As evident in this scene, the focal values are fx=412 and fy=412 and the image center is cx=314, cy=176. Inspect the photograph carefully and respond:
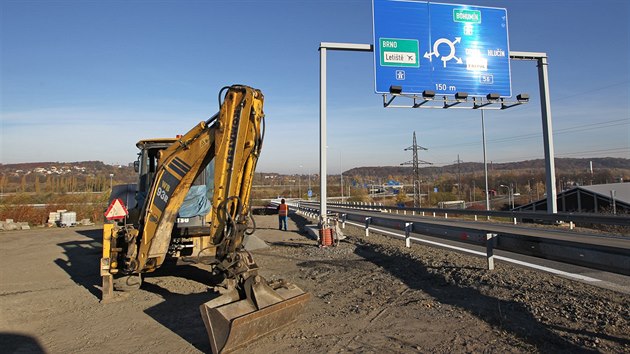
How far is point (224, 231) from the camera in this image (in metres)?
5.24

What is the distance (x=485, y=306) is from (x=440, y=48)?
1259 centimetres

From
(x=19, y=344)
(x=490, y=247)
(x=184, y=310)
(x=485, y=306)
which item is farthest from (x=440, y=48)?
(x=19, y=344)

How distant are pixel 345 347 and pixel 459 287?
9.31ft


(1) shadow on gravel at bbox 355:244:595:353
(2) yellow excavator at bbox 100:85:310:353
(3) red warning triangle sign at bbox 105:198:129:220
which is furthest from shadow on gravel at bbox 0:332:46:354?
(1) shadow on gravel at bbox 355:244:595:353

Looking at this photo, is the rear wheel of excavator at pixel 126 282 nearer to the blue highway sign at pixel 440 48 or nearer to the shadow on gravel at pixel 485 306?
the shadow on gravel at pixel 485 306

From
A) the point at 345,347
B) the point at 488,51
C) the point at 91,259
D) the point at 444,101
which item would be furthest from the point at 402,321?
the point at 488,51

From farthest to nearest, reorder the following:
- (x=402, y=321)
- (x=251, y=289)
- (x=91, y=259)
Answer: (x=91, y=259) → (x=402, y=321) → (x=251, y=289)

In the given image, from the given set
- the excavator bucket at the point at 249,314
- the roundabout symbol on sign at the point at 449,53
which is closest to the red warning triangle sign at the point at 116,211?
the excavator bucket at the point at 249,314

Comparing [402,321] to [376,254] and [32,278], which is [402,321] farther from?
[32,278]

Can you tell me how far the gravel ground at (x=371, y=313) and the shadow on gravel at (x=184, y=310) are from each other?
0.02 m

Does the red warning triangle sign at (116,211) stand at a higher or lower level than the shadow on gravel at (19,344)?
higher

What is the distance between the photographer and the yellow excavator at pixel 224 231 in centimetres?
466

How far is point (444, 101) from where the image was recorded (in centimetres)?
1634

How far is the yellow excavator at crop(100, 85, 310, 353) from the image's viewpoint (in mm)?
4663
